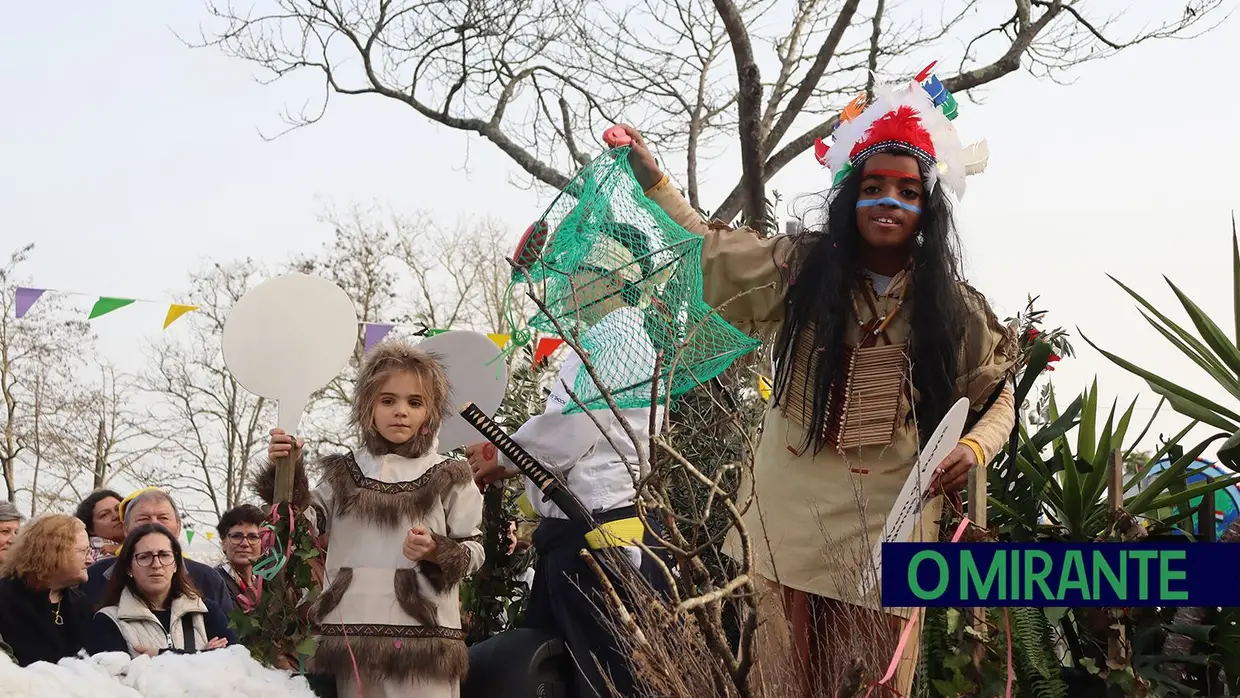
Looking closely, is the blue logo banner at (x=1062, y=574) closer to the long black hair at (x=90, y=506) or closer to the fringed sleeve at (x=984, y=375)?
the fringed sleeve at (x=984, y=375)

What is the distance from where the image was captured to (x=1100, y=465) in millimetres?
4016

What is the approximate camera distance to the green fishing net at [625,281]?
329 cm

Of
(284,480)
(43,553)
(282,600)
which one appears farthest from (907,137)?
(43,553)

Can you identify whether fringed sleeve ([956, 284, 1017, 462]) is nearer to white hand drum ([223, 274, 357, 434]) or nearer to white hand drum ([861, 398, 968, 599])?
white hand drum ([861, 398, 968, 599])

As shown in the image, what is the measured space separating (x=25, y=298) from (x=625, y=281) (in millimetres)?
6479

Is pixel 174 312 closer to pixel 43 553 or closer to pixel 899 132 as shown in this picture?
pixel 43 553

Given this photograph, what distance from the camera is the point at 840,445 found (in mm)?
2998

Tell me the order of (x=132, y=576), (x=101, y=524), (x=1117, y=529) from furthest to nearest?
(x=101, y=524), (x=132, y=576), (x=1117, y=529)

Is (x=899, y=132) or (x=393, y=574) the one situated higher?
(x=899, y=132)

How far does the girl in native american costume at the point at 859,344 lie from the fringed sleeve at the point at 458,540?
0.94m

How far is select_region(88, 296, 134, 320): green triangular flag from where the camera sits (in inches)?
316

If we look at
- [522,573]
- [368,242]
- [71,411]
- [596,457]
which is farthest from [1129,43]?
[71,411]

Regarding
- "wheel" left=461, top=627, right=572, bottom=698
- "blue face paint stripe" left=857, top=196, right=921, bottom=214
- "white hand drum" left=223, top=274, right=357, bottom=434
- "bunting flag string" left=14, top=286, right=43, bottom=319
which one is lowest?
"wheel" left=461, top=627, right=572, bottom=698

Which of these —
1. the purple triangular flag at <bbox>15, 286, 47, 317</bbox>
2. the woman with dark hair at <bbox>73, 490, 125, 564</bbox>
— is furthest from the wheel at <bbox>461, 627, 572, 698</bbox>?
the purple triangular flag at <bbox>15, 286, 47, 317</bbox>
